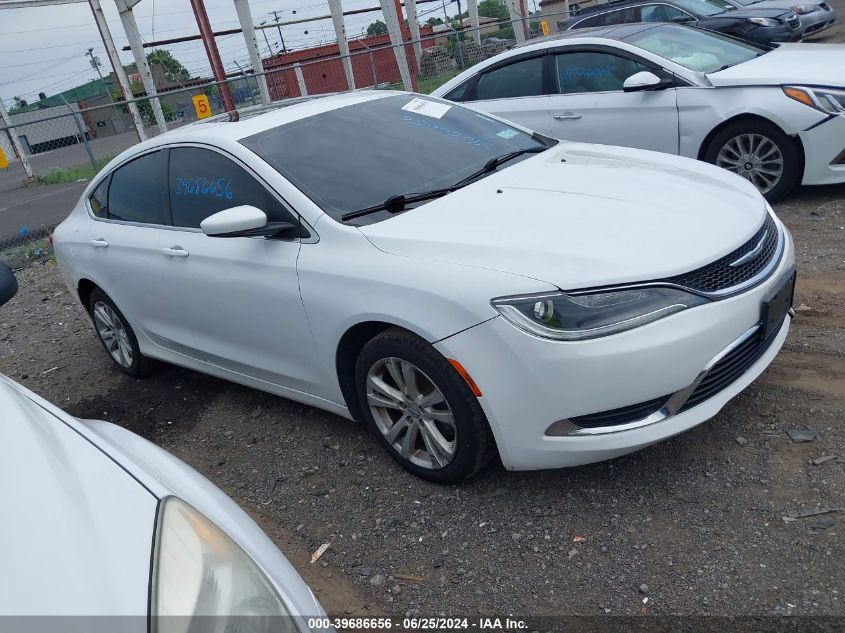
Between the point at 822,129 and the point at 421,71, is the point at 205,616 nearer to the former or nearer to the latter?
the point at 822,129

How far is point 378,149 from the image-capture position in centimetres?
384

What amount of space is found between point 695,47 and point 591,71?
3.08 ft

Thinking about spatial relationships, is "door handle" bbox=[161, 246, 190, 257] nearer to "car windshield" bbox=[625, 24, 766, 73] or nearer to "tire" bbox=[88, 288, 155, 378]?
"tire" bbox=[88, 288, 155, 378]

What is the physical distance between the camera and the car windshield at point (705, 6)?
12945mm

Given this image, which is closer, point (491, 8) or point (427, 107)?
point (427, 107)

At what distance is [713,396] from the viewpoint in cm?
289

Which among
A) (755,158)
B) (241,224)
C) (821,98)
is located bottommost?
(755,158)

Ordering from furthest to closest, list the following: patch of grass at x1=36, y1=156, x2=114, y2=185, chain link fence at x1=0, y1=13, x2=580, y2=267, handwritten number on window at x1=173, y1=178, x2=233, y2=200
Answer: patch of grass at x1=36, y1=156, x2=114, y2=185, chain link fence at x1=0, y1=13, x2=580, y2=267, handwritten number on window at x1=173, y1=178, x2=233, y2=200

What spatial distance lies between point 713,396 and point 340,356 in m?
1.58

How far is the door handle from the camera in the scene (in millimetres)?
4031

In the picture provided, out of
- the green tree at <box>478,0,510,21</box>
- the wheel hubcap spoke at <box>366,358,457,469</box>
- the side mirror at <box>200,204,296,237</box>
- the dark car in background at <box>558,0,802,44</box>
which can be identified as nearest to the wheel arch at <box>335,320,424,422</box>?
the wheel hubcap spoke at <box>366,358,457,469</box>

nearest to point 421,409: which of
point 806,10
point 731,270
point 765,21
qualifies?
point 731,270

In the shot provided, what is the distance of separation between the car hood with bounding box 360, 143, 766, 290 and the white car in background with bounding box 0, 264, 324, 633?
143 centimetres

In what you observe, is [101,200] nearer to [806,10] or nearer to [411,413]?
[411,413]
